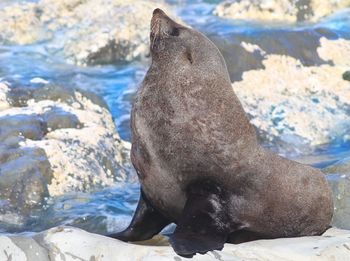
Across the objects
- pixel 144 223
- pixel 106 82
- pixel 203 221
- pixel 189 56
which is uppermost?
pixel 189 56

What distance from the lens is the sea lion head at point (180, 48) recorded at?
4973 mm

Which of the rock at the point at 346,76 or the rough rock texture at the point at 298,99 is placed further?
the rock at the point at 346,76

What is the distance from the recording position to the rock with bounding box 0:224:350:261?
3.99m

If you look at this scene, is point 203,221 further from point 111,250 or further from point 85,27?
point 85,27

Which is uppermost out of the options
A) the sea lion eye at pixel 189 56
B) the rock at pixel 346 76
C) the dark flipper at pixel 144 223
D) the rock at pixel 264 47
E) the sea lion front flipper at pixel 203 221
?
the sea lion eye at pixel 189 56

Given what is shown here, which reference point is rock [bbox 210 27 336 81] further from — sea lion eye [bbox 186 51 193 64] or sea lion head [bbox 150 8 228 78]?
sea lion eye [bbox 186 51 193 64]

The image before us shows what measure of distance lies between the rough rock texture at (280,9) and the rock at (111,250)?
10.7 metres

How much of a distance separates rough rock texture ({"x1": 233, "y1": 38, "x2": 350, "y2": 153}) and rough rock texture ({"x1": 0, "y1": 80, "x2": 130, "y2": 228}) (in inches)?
91.6

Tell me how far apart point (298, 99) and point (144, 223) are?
647cm

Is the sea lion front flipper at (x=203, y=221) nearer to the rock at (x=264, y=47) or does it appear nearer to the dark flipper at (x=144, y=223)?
the dark flipper at (x=144, y=223)

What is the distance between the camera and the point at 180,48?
16.6 ft

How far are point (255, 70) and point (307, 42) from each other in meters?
1.32

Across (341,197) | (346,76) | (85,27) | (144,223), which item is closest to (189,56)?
(144,223)

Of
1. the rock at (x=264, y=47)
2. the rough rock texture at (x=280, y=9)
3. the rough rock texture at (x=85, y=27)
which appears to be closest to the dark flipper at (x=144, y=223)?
the rock at (x=264, y=47)
